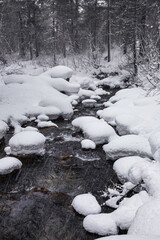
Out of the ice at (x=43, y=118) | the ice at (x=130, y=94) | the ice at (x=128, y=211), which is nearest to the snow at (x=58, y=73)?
the ice at (x=130, y=94)

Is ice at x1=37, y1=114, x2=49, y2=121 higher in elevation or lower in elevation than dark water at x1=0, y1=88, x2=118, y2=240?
higher

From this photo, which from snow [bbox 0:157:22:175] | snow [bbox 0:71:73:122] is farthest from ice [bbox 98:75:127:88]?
→ snow [bbox 0:157:22:175]

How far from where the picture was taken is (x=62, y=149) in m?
6.93

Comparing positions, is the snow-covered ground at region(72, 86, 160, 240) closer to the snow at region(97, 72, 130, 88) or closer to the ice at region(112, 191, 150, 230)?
the ice at region(112, 191, 150, 230)

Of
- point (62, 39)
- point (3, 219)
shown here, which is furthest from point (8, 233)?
point (62, 39)

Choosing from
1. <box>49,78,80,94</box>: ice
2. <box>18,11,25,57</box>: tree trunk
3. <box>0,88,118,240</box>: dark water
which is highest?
<box>18,11,25,57</box>: tree trunk

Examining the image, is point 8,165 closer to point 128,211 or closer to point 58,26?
point 128,211

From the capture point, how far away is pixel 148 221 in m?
2.81

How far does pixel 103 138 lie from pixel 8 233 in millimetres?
4019

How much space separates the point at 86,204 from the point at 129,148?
2.05 m

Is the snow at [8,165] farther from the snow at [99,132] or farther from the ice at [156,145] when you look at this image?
the ice at [156,145]

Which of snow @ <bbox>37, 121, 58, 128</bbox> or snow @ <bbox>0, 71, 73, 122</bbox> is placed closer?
snow @ <bbox>37, 121, 58, 128</bbox>

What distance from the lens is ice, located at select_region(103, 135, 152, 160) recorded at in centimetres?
560

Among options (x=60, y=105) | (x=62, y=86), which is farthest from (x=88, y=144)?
(x=62, y=86)
